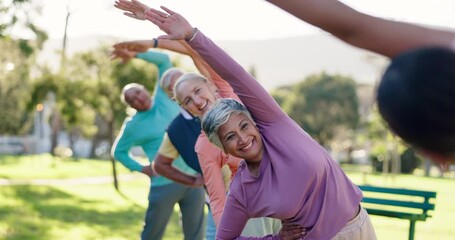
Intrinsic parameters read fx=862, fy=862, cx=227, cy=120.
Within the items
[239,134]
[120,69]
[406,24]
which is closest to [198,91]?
[239,134]

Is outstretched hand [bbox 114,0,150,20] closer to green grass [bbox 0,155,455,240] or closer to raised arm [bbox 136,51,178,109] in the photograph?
raised arm [bbox 136,51,178,109]

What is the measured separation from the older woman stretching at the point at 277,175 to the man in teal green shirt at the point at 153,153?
3437mm

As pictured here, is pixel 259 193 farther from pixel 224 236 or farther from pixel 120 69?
pixel 120 69

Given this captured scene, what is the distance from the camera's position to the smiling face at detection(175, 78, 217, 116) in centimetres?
457

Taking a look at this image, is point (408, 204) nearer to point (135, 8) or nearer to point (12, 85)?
point (135, 8)

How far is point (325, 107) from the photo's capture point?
60312mm

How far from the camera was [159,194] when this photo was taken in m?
6.89

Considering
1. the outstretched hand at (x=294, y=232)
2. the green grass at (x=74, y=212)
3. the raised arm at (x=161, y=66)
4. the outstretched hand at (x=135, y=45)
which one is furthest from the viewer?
the green grass at (x=74, y=212)

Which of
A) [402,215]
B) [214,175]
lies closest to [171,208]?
[402,215]

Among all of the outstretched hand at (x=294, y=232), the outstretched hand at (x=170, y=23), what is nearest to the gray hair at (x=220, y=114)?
the outstretched hand at (x=294, y=232)

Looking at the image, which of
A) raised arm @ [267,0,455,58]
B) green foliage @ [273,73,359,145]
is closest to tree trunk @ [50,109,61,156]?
green foliage @ [273,73,359,145]

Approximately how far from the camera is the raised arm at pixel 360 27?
1.46 m

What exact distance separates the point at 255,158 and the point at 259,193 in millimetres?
139

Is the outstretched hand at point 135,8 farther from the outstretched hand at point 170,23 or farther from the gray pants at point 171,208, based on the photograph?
the gray pants at point 171,208
